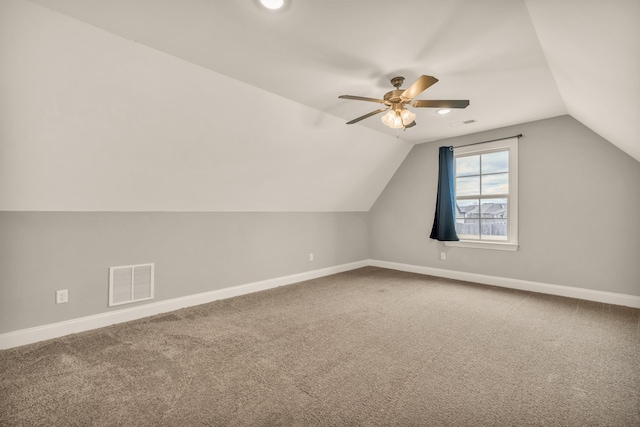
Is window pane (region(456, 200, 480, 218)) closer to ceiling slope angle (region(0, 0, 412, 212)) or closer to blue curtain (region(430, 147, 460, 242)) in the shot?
blue curtain (region(430, 147, 460, 242))

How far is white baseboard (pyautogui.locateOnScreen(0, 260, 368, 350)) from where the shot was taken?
240 cm

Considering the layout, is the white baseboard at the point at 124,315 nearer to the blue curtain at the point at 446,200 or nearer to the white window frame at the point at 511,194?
the blue curtain at the point at 446,200

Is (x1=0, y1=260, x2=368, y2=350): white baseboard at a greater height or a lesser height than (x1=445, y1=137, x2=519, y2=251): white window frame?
lesser

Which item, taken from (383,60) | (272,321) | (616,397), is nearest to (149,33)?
(383,60)

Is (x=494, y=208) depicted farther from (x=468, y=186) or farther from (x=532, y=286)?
(x=532, y=286)

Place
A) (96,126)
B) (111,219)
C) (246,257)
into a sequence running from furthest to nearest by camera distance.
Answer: (246,257), (111,219), (96,126)

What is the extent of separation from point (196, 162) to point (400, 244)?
384cm

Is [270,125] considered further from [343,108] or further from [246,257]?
[246,257]

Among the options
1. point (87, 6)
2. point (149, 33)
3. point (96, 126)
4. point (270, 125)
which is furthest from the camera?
point (270, 125)

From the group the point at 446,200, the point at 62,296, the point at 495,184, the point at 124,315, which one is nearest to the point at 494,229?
the point at 495,184

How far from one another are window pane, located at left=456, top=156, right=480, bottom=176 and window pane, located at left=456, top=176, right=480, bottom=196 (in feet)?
0.28

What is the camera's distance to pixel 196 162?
2.98 metres

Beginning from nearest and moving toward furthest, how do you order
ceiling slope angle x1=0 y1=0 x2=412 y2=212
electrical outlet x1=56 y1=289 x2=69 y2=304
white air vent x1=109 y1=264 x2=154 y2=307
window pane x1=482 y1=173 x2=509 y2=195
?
ceiling slope angle x1=0 y1=0 x2=412 y2=212 → electrical outlet x1=56 y1=289 x2=69 y2=304 → white air vent x1=109 y1=264 x2=154 y2=307 → window pane x1=482 y1=173 x2=509 y2=195

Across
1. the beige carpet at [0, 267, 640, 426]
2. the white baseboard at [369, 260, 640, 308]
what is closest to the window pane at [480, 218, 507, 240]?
the white baseboard at [369, 260, 640, 308]
